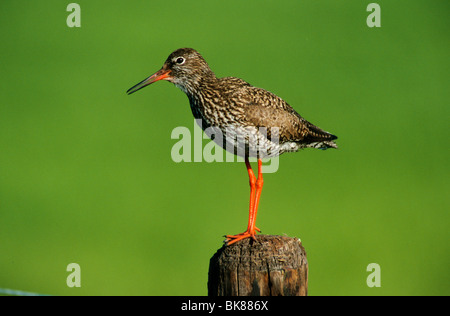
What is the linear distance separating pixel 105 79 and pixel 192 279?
7.09m

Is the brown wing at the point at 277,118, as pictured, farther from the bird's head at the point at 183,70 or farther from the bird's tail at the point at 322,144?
the bird's head at the point at 183,70

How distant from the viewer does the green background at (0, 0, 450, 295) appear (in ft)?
34.5

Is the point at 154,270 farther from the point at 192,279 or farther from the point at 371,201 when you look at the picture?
the point at 371,201

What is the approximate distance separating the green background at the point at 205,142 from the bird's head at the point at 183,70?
4.30m

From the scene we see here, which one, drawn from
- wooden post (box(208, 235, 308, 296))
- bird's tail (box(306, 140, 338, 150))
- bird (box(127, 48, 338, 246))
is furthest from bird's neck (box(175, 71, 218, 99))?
wooden post (box(208, 235, 308, 296))

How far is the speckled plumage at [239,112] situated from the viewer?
5746mm

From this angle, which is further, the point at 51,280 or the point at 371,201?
the point at 371,201

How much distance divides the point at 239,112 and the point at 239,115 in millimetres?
37

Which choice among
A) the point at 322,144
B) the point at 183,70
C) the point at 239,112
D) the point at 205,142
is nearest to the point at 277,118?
the point at 239,112

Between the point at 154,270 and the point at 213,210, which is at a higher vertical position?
the point at 213,210

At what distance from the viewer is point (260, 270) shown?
4113mm

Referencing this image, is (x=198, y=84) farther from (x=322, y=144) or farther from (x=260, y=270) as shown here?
(x=260, y=270)

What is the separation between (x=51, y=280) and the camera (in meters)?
9.80

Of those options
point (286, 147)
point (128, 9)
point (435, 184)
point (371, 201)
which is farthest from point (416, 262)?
point (128, 9)
